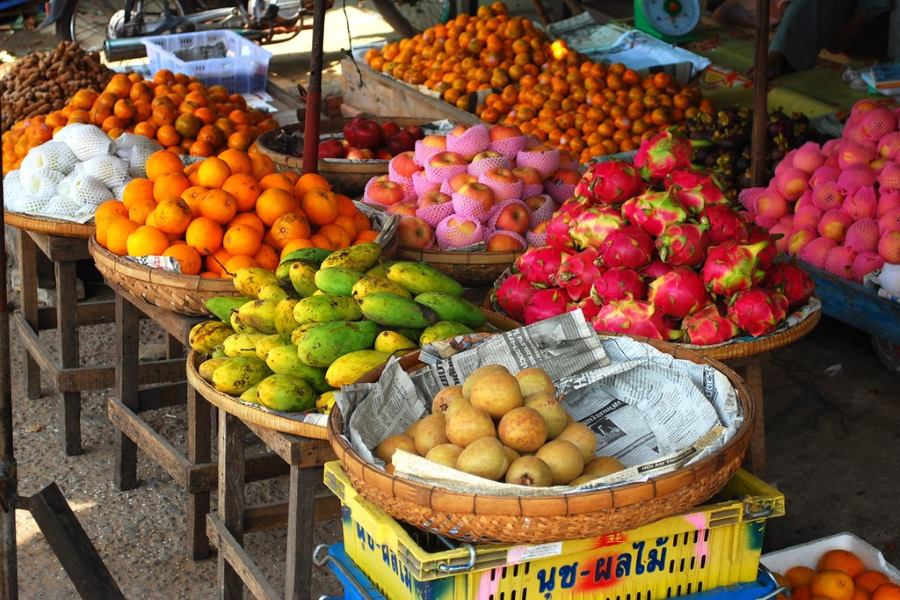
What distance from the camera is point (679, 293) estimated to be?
98.7 inches

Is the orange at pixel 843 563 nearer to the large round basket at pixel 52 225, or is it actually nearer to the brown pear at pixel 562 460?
the brown pear at pixel 562 460

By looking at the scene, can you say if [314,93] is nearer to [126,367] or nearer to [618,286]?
[126,367]

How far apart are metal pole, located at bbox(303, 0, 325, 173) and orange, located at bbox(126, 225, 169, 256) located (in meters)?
0.71

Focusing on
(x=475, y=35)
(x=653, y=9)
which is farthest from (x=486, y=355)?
(x=653, y=9)

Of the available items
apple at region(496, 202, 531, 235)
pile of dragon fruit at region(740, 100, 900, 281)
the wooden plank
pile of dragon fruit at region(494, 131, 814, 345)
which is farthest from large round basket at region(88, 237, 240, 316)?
pile of dragon fruit at region(740, 100, 900, 281)

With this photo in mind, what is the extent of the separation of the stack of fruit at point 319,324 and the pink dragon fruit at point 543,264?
256mm

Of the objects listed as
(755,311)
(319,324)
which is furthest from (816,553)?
(319,324)

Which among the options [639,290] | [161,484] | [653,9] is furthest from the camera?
[653,9]

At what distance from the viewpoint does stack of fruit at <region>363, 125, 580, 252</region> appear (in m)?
3.20

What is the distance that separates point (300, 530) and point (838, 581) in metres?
1.22

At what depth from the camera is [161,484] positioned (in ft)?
11.4

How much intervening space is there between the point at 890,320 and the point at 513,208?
4.67ft

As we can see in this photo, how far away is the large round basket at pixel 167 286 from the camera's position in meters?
2.70

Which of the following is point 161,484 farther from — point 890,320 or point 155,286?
point 890,320
